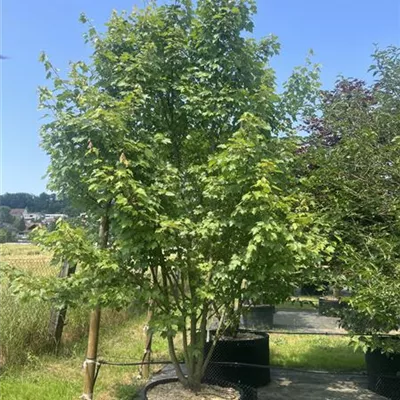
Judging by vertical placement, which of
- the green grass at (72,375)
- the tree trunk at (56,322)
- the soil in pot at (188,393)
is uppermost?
the tree trunk at (56,322)

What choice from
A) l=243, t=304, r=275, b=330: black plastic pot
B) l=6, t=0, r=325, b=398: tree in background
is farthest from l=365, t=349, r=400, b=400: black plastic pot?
l=243, t=304, r=275, b=330: black plastic pot

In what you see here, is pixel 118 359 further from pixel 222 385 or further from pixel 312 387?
pixel 312 387

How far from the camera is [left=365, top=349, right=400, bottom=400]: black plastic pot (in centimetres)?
392

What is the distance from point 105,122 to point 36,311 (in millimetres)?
2939

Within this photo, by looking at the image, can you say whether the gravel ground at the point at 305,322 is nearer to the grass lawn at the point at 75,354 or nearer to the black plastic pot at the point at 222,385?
the grass lawn at the point at 75,354

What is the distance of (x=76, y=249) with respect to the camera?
9.46 ft

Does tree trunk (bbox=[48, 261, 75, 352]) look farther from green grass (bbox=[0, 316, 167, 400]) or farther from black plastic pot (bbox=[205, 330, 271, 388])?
black plastic pot (bbox=[205, 330, 271, 388])

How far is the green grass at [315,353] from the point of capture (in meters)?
5.13

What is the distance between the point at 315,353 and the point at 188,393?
2.87 meters

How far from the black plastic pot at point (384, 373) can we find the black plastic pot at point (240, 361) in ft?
3.23

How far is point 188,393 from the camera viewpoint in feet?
10.9

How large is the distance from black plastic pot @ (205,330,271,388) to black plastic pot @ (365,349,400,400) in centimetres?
99

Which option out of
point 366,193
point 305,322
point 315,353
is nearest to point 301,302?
point 366,193

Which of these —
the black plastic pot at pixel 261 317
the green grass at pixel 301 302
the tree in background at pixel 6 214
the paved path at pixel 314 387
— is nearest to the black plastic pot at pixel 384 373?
the paved path at pixel 314 387
